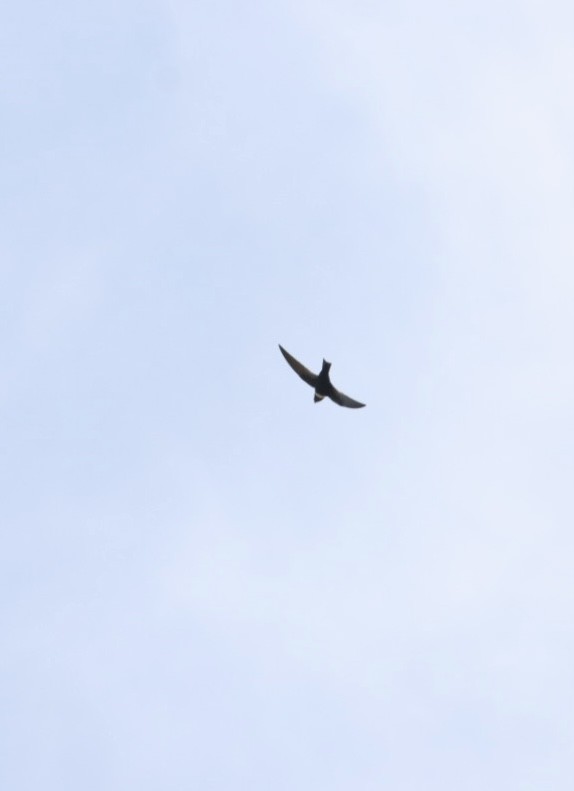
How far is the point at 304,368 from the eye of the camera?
15188 cm

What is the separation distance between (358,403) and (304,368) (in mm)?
3427

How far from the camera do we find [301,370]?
152000mm

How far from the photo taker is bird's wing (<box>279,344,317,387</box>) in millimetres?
151375

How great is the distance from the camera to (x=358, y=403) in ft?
493

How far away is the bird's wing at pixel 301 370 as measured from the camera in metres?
151
